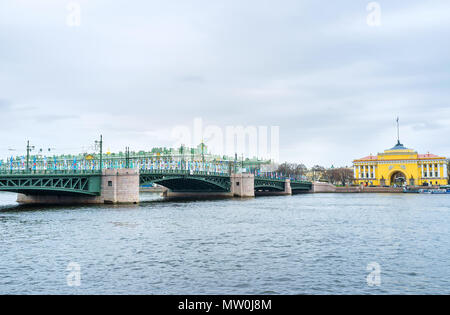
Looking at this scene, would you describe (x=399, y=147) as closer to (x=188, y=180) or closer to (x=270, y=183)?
(x=270, y=183)

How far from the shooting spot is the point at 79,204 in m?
51.3

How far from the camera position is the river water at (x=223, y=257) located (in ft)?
48.7

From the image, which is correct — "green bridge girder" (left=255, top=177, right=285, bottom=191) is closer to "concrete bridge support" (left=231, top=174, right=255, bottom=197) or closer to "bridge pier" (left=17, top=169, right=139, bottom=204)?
"concrete bridge support" (left=231, top=174, right=255, bottom=197)

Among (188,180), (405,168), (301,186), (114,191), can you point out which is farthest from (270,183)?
(405,168)

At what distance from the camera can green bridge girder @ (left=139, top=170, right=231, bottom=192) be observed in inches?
2328

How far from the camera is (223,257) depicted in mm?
19547

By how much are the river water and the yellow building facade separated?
278 ft

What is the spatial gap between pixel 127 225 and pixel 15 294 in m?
16.9

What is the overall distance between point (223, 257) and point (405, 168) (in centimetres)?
10361

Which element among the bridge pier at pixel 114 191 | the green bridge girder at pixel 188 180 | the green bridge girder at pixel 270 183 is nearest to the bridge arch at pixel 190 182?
the green bridge girder at pixel 188 180

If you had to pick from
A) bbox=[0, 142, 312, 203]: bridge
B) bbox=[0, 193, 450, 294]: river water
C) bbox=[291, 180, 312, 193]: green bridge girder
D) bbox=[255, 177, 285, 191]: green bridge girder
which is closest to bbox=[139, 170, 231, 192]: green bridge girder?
bbox=[0, 142, 312, 203]: bridge

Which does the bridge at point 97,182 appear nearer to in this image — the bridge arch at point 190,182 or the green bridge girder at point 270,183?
the bridge arch at point 190,182

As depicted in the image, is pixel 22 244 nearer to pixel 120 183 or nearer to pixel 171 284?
pixel 171 284
